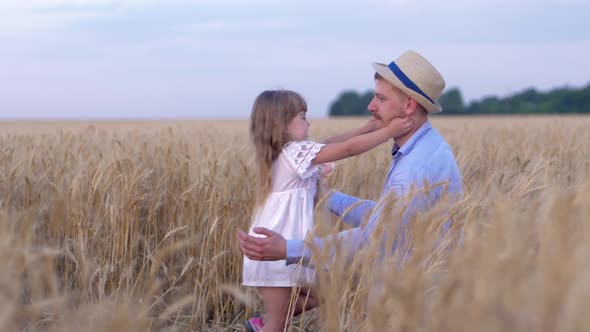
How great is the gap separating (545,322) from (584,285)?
0.12m

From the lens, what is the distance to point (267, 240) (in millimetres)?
2285

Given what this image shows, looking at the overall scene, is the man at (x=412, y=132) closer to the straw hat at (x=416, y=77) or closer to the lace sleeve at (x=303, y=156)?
the straw hat at (x=416, y=77)

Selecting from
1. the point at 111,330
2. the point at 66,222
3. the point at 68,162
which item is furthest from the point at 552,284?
the point at 68,162

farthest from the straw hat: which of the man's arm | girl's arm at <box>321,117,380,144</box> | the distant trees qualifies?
the distant trees

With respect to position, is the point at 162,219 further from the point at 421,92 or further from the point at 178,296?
the point at 421,92

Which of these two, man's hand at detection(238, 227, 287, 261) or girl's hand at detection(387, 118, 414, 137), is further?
girl's hand at detection(387, 118, 414, 137)

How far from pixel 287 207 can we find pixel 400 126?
0.49 meters

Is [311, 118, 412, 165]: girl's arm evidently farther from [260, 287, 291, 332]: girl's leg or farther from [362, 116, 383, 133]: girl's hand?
[260, 287, 291, 332]: girl's leg

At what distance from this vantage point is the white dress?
2.63m

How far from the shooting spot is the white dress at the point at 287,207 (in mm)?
2627

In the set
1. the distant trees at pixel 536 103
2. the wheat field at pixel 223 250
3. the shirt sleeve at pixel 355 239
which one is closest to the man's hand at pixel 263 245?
the shirt sleeve at pixel 355 239

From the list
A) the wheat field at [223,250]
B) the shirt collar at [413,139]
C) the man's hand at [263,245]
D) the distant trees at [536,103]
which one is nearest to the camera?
the wheat field at [223,250]

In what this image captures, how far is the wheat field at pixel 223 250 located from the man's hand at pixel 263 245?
0.17 meters

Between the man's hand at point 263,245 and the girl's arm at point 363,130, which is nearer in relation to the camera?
the man's hand at point 263,245
